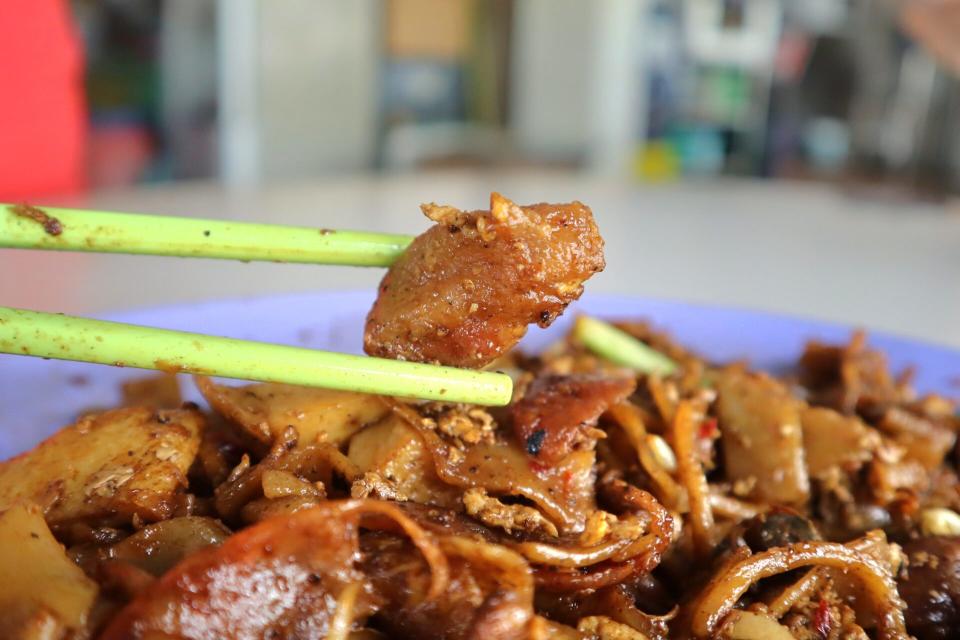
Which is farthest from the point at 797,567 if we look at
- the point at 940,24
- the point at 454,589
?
the point at 940,24

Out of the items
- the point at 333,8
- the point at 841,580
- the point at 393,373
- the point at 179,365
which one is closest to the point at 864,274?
the point at 841,580

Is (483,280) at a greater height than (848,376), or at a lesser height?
greater

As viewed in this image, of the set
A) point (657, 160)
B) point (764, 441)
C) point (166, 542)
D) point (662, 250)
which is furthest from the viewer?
point (657, 160)

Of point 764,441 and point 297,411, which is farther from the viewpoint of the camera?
point 764,441

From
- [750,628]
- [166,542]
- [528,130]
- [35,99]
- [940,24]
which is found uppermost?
[940,24]

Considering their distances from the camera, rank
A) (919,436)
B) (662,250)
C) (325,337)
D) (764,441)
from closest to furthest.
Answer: (764,441)
(919,436)
(325,337)
(662,250)

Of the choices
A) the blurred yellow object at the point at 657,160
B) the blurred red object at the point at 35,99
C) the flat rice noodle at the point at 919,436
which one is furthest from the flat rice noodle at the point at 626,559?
the blurred yellow object at the point at 657,160

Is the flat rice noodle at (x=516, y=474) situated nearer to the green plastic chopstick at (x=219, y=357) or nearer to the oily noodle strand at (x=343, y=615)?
the green plastic chopstick at (x=219, y=357)

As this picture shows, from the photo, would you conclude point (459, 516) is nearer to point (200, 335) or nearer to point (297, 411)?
point (297, 411)
